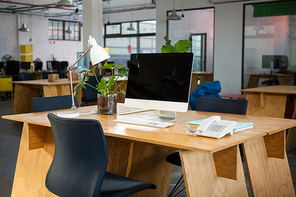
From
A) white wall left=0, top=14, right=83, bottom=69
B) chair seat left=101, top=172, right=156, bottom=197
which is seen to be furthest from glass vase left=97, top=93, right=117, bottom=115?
white wall left=0, top=14, right=83, bottom=69

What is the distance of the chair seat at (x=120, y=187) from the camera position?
5.84ft

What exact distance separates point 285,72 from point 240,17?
5.95ft

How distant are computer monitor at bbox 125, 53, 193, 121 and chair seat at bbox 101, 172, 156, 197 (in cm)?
58

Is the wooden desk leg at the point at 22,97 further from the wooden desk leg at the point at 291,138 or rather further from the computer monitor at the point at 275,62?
the computer monitor at the point at 275,62

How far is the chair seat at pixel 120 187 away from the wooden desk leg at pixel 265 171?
0.72m

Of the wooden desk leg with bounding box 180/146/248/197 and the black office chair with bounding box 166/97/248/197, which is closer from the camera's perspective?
the wooden desk leg with bounding box 180/146/248/197

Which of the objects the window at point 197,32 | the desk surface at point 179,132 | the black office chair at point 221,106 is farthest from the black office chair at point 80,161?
the window at point 197,32

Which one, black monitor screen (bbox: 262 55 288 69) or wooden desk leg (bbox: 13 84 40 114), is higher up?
black monitor screen (bbox: 262 55 288 69)

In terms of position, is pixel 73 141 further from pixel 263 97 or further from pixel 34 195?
pixel 263 97

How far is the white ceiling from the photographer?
46.8 feet

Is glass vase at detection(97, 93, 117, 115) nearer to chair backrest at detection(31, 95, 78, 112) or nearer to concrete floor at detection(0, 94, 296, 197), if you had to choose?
chair backrest at detection(31, 95, 78, 112)

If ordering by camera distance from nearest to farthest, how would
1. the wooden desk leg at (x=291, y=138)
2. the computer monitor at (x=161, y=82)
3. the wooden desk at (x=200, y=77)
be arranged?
the computer monitor at (x=161, y=82), the wooden desk leg at (x=291, y=138), the wooden desk at (x=200, y=77)

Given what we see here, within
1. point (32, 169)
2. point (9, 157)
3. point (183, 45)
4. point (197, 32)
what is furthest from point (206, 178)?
Result: point (197, 32)

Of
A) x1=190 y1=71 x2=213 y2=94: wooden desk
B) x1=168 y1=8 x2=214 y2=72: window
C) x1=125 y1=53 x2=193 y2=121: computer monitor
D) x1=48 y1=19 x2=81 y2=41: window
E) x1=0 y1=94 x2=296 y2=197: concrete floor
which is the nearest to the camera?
x1=125 y1=53 x2=193 y2=121: computer monitor
